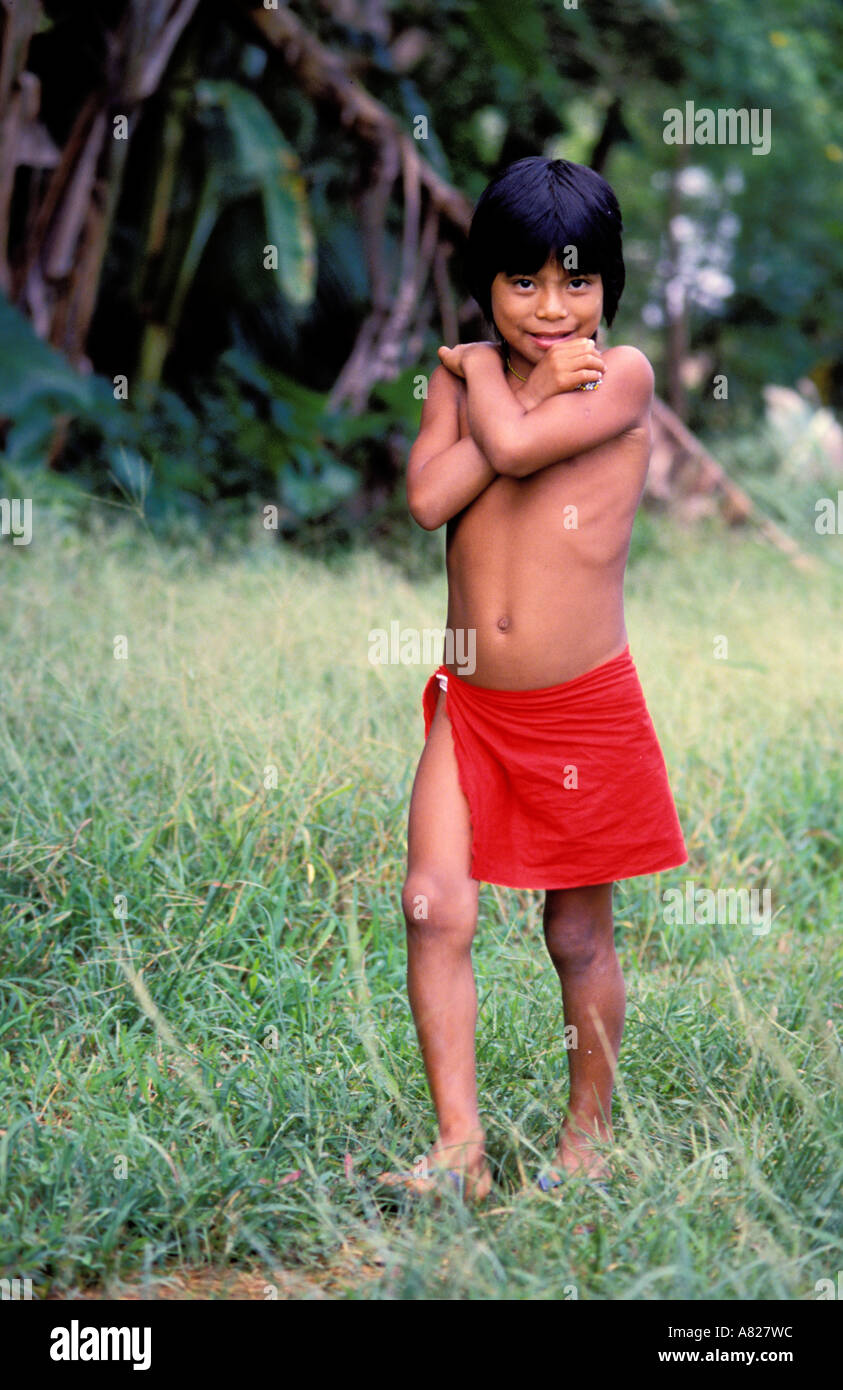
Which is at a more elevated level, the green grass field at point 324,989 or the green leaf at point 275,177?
the green leaf at point 275,177

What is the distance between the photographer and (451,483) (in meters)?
2.22

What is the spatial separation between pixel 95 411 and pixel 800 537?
14.4ft

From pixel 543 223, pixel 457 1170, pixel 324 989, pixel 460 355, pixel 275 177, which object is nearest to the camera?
pixel 457 1170

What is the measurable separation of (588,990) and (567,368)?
975mm

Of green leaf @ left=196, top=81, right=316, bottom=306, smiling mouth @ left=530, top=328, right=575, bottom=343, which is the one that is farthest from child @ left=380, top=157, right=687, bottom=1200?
green leaf @ left=196, top=81, right=316, bottom=306

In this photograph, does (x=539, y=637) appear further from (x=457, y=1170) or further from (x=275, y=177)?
(x=275, y=177)

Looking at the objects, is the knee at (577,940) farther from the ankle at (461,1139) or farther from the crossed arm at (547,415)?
the crossed arm at (547,415)

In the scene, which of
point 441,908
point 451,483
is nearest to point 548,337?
point 451,483

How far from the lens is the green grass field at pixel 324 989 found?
201cm

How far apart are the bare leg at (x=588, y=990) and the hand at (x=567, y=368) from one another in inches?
30.5

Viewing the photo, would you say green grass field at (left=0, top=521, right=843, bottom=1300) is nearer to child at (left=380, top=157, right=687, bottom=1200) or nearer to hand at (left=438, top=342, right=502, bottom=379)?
child at (left=380, top=157, right=687, bottom=1200)

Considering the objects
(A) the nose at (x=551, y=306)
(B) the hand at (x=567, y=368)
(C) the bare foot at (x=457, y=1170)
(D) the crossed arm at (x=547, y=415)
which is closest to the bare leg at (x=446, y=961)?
(C) the bare foot at (x=457, y=1170)

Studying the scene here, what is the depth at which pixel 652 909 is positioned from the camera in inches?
133
